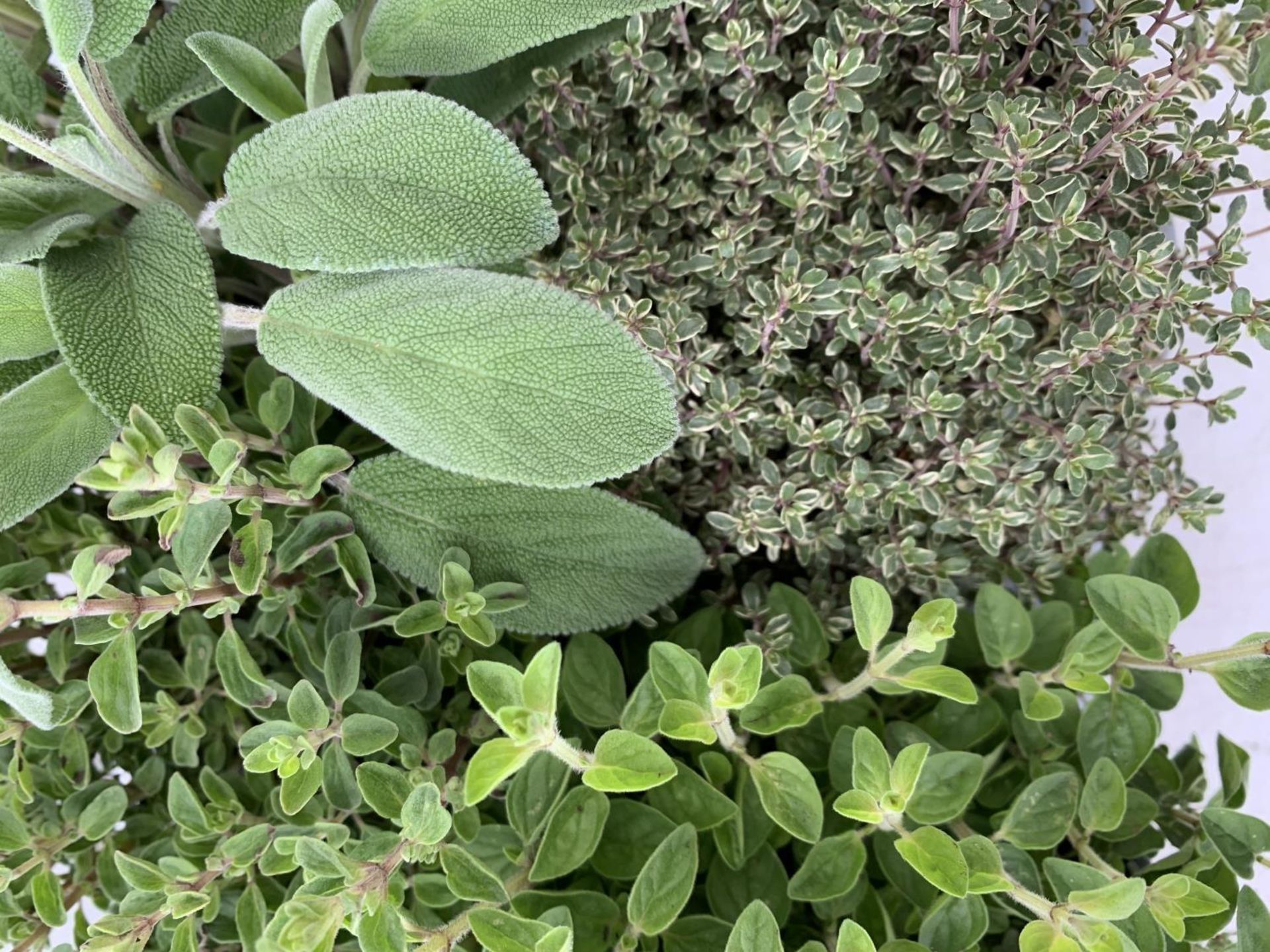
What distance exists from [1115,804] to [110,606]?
0.44m

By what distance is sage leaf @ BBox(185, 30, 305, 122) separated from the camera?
463mm

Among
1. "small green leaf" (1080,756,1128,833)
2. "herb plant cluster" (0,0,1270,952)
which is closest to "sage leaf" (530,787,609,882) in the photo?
"herb plant cluster" (0,0,1270,952)

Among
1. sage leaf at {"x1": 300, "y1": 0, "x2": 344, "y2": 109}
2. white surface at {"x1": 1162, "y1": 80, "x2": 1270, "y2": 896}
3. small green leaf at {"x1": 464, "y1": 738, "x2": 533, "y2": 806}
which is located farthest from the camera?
white surface at {"x1": 1162, "y1": 80, "x2": 1270, "y2": 896}

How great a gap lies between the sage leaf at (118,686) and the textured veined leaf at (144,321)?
105 millimetres

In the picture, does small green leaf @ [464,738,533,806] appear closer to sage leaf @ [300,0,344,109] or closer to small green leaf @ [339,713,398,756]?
small green leaf @ [339,713,398,756]

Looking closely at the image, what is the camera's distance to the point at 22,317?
496 mm

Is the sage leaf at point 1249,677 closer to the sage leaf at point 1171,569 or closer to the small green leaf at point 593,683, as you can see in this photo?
the sage leaf at point 1171,569

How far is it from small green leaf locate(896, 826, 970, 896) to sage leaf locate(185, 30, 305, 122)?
446 millimetres

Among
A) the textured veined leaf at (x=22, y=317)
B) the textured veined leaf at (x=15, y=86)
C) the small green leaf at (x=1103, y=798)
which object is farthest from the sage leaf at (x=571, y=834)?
the textured veined leaf at (x=15, y=86)

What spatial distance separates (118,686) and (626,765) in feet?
0.71

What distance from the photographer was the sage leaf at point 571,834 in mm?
430

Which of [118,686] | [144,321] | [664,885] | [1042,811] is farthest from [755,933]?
[144,321]

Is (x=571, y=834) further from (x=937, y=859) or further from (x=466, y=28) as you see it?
(x=466, y=28)

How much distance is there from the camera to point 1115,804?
0.44m
